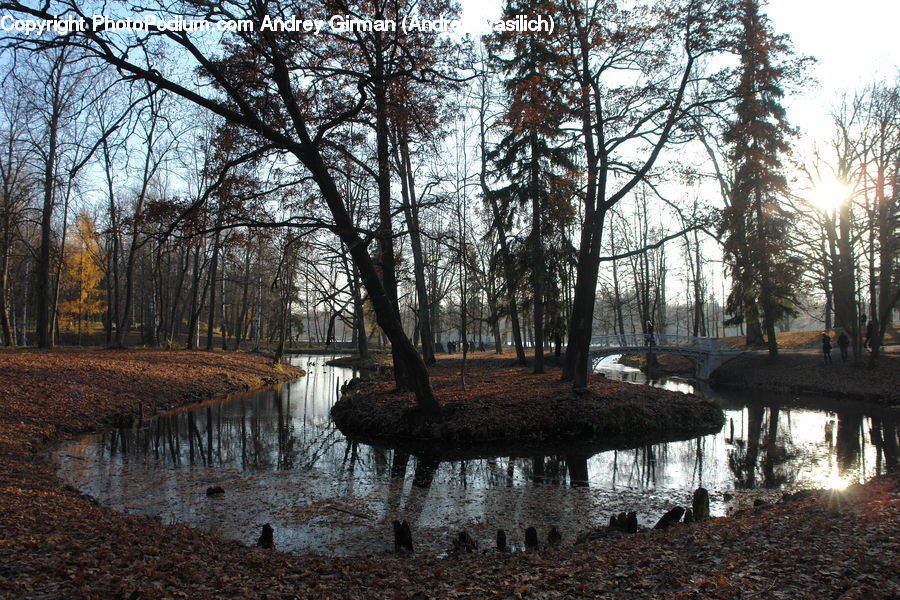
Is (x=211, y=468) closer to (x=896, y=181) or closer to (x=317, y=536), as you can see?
(x=317, y=536)

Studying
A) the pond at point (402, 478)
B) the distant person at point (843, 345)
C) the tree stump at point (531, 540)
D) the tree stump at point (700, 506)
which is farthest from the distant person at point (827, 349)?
the tree stump at point (531, 540)

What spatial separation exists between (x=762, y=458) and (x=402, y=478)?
28.0ft

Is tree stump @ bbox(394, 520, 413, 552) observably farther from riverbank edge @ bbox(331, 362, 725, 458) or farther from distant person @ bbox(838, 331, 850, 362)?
distant person @ bbox(838, 331, 850, 362)

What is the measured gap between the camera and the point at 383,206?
1465cm

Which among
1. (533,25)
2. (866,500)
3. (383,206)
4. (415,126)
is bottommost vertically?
(866,500)

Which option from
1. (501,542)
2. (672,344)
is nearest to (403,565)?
(501,542)

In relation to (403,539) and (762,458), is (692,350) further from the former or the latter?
(403,539)

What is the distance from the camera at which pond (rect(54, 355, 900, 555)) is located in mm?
7484

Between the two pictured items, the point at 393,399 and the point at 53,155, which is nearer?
the point at 393,399

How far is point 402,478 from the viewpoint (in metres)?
10.3

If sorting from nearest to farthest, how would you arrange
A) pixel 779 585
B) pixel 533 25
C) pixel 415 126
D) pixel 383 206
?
1. pixel 779 585
2. pixel 415 126
3. pixel 383 206
4. pixel 533 25

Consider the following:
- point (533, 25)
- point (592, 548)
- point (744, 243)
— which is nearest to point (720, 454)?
point (744, 243)

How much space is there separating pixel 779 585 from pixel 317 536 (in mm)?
5158

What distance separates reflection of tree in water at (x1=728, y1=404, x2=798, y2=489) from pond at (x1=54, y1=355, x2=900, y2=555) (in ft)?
0.12
